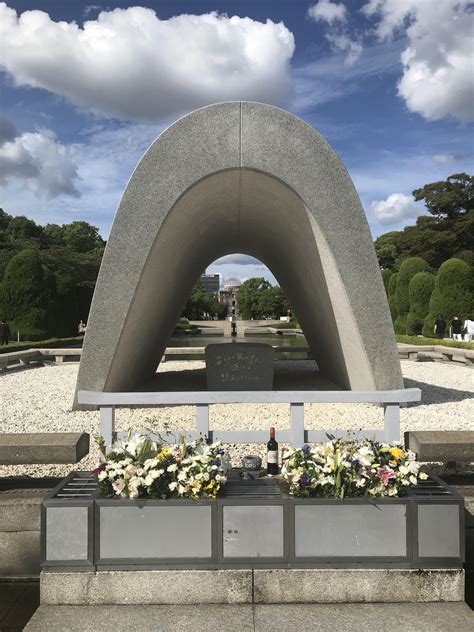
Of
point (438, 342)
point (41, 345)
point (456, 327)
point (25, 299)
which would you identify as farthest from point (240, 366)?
point (25, 299)

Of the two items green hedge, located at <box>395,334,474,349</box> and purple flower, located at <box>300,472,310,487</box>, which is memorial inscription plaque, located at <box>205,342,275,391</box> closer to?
purple flower, located at <box>300,472,310,487</box>

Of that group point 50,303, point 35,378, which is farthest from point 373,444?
point 50,303

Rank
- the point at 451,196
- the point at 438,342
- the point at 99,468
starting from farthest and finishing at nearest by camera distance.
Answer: the point at 451,196, the point at 438,342, the point at 99,468

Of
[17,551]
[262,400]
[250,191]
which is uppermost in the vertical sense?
[250,191]

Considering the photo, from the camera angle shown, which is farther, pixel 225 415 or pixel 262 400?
pixel 225 415

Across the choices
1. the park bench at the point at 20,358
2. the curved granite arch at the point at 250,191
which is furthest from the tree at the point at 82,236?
the curved granite arch at the point at 250,191

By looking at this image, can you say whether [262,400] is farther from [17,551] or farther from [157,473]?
[17,551]

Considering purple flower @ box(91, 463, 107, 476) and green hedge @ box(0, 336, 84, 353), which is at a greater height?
purple flower @ box(91, 463, 107, 476)

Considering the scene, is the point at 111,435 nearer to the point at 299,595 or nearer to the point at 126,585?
the point at 126,585

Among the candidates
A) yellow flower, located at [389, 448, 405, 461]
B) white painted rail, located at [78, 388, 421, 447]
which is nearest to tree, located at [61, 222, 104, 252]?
white painted rail, located at [78, 388, 421, 447]

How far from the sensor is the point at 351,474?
351 centimetres

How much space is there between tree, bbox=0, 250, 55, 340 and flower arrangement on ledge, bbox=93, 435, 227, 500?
81.2 ft

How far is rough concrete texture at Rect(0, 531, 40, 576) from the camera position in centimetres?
425

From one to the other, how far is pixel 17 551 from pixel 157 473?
1749 millimetres
